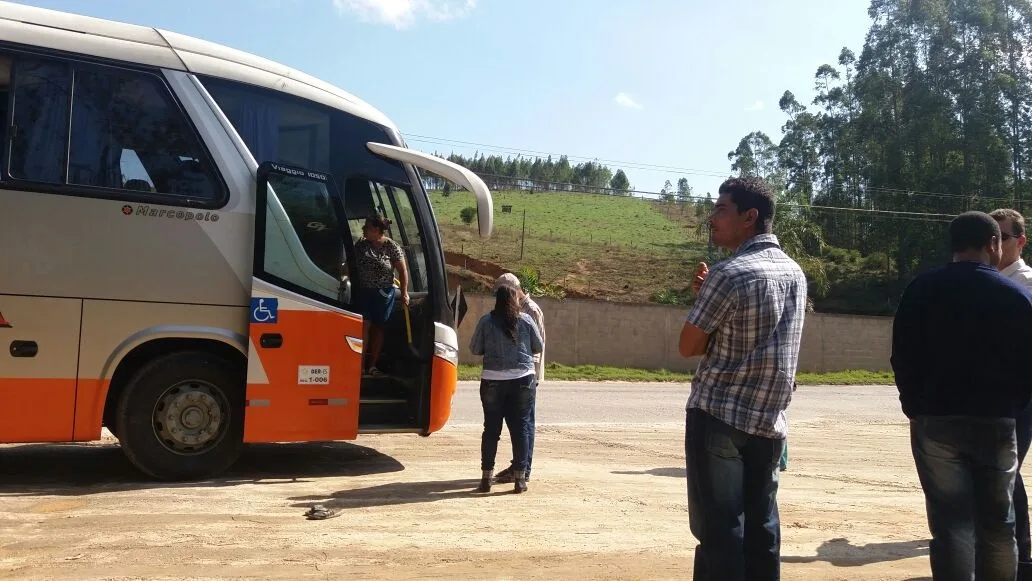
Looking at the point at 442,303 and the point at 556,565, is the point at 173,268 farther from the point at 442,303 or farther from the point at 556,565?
the point at 556,565

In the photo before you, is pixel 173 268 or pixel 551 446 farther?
pixel 551 446

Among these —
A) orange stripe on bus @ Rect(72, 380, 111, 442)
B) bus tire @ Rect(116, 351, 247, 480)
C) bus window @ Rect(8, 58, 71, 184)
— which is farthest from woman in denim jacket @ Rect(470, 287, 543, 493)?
bus window @ Rect(8, 58, 71, 184)

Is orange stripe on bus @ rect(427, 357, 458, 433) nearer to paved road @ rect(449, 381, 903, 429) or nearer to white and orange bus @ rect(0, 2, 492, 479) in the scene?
white and orange bus @ rect(0, 2, 492, 479)

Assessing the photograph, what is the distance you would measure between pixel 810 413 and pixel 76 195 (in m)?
14.1

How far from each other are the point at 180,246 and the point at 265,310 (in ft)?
2.89

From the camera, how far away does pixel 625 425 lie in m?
13.5

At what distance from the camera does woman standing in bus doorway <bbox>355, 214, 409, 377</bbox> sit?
8414 mm

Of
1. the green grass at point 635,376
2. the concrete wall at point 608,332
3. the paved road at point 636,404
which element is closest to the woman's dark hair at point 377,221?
the paved road at point 636,404

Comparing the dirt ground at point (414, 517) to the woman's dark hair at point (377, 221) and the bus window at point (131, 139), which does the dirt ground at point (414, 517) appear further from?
the bus window at point (131, 139)

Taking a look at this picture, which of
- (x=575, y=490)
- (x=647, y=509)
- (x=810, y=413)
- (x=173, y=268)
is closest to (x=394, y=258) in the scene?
(x=173, y=268)

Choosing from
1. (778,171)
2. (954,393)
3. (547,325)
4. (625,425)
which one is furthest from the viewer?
(778,171)

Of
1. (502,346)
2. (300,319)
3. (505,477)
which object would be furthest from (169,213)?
(505,477)

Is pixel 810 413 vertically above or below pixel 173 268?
below

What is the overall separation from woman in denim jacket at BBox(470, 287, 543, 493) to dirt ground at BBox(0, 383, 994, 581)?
1.69 feet
